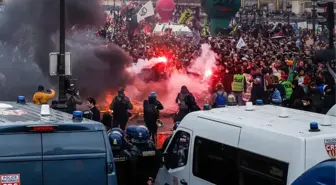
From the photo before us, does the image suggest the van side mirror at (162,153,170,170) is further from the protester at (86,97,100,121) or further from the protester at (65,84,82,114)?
the protester at (65,84,82,114)

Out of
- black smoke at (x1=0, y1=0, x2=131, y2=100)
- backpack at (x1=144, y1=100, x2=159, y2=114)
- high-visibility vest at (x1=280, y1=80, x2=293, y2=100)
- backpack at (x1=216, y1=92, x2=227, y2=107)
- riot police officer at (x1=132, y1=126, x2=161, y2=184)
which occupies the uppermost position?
black smoke at (x1=0, y1=0, x2=131, y2=100)

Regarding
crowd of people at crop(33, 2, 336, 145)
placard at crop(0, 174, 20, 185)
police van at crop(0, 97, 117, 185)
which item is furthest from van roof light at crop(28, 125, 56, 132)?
crowd of people at crop(33, 2, 336, 145)

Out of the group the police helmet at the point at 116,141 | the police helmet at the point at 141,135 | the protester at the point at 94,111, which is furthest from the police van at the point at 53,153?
the protester at the point at 94,111

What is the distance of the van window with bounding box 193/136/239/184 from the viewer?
687cm

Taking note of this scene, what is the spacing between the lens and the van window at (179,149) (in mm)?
7766

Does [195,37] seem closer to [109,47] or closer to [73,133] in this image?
[109,47]

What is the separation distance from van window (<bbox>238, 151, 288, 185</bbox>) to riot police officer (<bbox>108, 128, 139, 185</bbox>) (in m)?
2.07

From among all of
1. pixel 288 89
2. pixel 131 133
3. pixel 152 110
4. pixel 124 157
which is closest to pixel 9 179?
pixel 124 157

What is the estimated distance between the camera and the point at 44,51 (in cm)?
2211

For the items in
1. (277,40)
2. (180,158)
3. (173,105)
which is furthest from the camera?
(277,40)

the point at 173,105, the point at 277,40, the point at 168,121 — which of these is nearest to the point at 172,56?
the point at 173,105

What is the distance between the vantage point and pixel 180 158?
26.0ft

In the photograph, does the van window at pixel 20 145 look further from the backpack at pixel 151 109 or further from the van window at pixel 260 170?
the backpack at pixel 151 109

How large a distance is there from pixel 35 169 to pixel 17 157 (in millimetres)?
191
